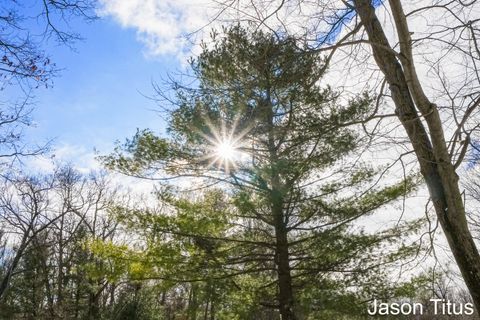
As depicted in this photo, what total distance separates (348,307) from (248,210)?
8.39 ft

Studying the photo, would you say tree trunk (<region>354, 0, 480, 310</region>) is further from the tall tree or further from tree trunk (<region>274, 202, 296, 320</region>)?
tree trunk (<region>274, 202, 296, 320</region>)

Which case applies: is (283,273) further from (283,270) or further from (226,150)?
(226,150)

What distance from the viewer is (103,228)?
61.1 feet

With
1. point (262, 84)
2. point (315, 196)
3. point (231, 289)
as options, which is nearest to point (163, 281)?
point (231, 289)

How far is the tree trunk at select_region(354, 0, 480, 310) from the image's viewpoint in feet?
8.69

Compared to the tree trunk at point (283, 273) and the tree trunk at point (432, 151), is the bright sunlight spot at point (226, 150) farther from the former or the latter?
the tree trunk at point (432, 151)

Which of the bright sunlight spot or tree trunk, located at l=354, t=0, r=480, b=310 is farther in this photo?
the bright sunlight spot

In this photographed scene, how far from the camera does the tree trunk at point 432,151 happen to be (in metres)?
2.65

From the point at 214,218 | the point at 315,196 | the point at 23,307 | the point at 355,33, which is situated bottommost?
the point at 23,307

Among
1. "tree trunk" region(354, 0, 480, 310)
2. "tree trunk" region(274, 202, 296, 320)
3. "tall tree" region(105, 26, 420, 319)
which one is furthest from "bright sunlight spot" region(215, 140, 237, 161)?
"tree trunk" region(354, 0, 480, 310)

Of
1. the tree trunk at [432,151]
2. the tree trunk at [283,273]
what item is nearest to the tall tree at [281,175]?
the tree trunk at [283,273]

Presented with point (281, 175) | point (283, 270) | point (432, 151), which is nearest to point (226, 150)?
point (281, 175)

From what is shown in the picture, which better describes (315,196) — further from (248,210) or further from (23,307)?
(23,307)

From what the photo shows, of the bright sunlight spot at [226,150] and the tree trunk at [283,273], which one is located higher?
the bright sunlight spot at [226,150]
